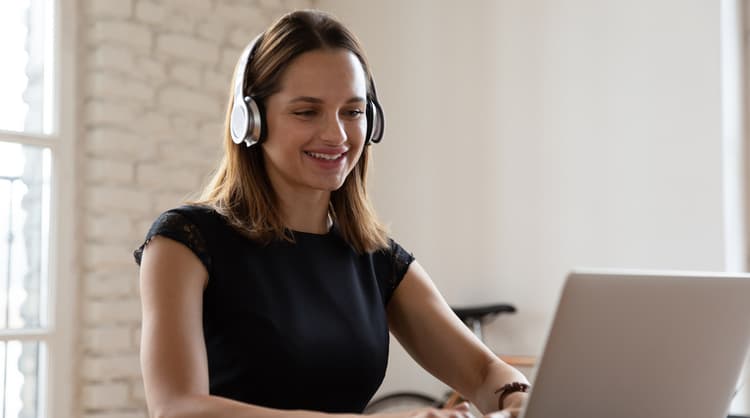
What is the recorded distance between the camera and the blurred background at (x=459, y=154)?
11.8 feet

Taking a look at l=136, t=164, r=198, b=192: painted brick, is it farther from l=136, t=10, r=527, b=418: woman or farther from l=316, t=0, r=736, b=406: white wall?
l=136, t=10, r=527, b=418: woman

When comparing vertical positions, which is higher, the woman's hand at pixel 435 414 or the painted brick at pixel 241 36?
the painted brick at pixel 241 36

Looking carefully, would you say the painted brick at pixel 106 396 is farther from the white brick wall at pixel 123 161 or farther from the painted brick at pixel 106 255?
the painted brick at pixel 106 255

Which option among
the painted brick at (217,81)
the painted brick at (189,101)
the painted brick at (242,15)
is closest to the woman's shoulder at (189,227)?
the painted brick at (189,101)

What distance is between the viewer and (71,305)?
12.2ft

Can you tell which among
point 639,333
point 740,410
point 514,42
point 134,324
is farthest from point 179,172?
point 639,333

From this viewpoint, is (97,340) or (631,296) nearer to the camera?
(631,296)

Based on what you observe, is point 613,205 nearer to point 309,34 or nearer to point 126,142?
point 126,142

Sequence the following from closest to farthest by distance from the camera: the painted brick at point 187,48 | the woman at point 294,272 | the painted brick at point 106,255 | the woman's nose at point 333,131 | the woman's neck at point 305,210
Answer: the woman at point 294,272, the woman's nose at point 333,131, the woman's neck at point 305,210, the painted brick at point 106,255, the painted brick at point 187,48

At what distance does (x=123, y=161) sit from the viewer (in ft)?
12.5

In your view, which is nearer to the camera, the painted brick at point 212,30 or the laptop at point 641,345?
the laptop at point 641,345

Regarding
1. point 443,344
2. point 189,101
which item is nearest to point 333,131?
point 443,344

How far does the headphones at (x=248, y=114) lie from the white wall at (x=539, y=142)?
2.13m

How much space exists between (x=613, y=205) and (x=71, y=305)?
2.08 m
